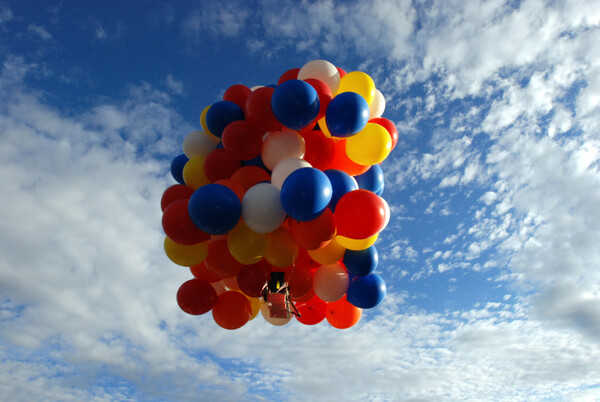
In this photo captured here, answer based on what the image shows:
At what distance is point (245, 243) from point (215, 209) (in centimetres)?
77

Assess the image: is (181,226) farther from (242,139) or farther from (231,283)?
(231,283)

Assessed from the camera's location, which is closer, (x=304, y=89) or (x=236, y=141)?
(x=304, y=89)

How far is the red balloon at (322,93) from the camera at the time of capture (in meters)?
6.06

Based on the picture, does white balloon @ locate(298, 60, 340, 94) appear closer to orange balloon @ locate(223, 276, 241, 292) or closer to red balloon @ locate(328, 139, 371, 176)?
red balloon @ locate(328, 139, 371, 176)

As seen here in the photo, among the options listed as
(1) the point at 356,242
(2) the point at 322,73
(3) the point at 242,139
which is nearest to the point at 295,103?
(3) the point at 242,139

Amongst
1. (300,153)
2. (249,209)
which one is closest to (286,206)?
(249,209)

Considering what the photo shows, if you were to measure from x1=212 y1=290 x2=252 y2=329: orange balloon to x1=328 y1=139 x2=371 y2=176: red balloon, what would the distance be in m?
2.78

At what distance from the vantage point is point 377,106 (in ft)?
22.7

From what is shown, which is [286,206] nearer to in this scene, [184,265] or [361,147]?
[361,147]

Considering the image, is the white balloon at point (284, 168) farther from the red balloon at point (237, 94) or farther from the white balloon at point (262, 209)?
the red balloon at point (237, 94)

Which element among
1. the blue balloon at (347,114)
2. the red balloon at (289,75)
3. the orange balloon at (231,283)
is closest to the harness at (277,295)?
the orange balloon at (231,283)

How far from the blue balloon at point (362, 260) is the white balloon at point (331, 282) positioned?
0.62ft

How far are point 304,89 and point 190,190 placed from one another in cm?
264

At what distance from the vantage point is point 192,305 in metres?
6.41
